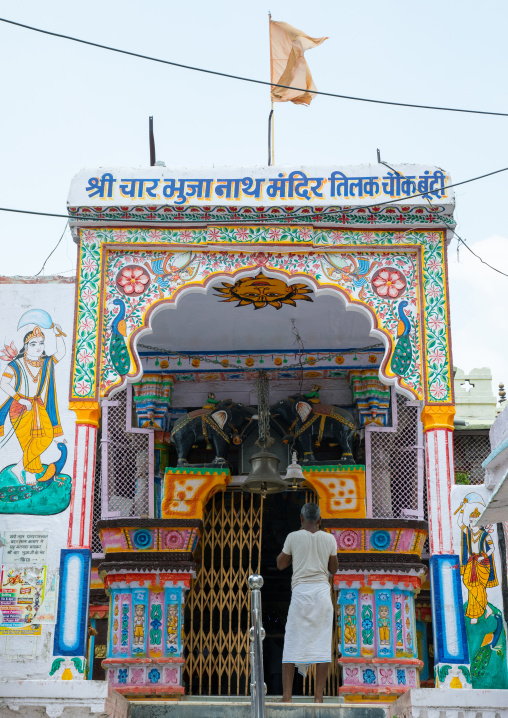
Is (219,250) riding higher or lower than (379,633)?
higher

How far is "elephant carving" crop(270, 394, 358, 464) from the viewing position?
1137 cm

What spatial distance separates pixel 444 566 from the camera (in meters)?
8.48

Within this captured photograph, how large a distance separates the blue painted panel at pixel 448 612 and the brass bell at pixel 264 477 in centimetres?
233

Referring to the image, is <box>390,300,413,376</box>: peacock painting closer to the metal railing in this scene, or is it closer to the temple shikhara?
the temple shikhara

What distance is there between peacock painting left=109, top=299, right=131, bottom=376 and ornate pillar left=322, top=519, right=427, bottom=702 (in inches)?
127

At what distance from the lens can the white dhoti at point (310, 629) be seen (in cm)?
759

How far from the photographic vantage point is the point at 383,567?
1039cm

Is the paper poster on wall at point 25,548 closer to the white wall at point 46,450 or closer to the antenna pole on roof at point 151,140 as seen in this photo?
the white wall at point 46,450

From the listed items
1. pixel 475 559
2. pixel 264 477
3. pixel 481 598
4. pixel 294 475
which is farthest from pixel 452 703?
pixel 294 475

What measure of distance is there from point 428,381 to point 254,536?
334cm

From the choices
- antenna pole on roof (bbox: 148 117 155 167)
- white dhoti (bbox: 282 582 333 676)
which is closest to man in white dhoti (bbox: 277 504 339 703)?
white dhoti (bbox: 282 582 333 676)

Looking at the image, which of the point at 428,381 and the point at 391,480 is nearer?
the point at 428,381

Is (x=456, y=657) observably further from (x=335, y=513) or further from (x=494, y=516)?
(x=335, y=513)

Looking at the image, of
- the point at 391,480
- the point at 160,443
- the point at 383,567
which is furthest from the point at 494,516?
the point at 160,443
